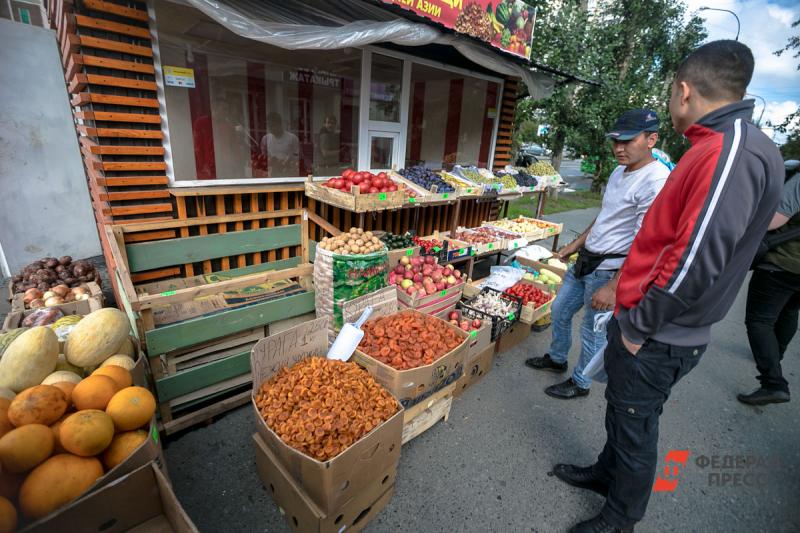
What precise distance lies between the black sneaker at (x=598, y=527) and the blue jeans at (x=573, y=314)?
4.34 feet

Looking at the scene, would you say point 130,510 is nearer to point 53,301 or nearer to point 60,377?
point 60,377

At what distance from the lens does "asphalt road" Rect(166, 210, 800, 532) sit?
230 cm

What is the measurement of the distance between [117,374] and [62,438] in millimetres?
401

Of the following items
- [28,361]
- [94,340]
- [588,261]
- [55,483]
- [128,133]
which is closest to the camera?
[55,483]

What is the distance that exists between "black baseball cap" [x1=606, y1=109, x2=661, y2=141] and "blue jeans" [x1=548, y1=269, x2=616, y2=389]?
1011 millimetres

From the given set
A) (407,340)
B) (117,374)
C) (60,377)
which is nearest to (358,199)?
(407,340)

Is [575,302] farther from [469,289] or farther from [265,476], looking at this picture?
[265,476]

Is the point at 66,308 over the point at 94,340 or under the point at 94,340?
under

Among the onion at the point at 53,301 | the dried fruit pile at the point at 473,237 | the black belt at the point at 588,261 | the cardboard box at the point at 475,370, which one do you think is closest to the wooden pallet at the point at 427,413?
the cardboard box at the point at 475,370

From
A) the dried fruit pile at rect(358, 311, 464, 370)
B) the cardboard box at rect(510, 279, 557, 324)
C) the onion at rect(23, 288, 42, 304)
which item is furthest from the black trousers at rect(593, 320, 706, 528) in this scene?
the onion at rect(23, 288, 42, 304)

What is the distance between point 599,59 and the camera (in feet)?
28.8

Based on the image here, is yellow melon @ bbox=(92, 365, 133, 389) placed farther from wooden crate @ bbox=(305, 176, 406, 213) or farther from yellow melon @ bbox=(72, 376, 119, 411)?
wooden crate @ bbox=(305, 176, 406, 213)

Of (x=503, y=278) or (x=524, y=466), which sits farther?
(x=503, y=278)

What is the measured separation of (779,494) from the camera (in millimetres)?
2633
